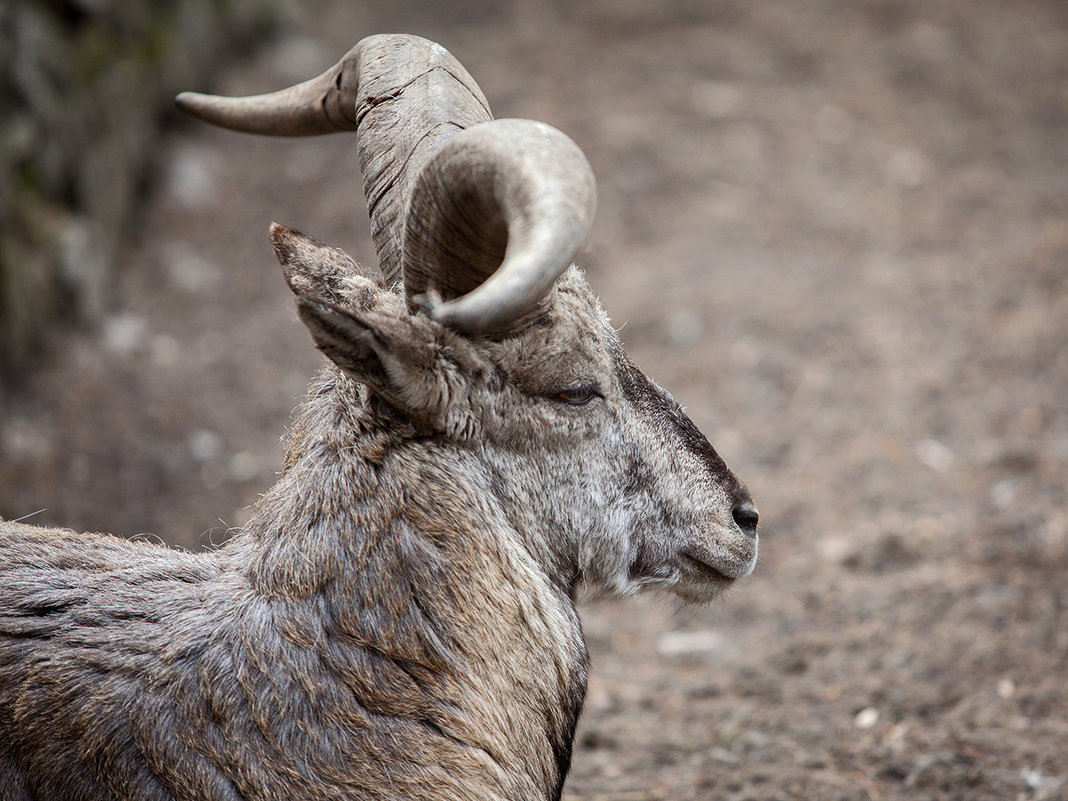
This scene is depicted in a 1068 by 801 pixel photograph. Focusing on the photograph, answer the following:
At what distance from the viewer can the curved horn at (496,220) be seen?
2260 millimetres

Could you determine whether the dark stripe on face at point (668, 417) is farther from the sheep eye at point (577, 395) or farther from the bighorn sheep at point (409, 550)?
the sheep eye at point (577, 395)

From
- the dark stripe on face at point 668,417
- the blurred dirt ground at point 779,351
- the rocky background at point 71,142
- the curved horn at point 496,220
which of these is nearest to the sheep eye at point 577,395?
the dark stripe on face at point 668,417

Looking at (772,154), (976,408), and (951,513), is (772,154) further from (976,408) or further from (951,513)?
(951,513)

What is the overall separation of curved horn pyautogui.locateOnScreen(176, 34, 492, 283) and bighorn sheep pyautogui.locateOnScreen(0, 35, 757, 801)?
0.01 meters

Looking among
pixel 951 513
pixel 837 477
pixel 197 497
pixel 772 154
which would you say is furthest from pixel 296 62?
pixel 951 513

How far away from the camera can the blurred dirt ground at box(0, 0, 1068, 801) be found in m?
4.79

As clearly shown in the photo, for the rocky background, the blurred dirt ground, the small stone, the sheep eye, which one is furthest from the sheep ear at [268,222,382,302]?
the rocky background

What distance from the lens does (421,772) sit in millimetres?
2686

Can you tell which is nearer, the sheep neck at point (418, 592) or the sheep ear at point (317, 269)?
the sheep neck at point (418, 592)

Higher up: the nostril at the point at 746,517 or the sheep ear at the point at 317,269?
the sheep ear at the point at 317,269

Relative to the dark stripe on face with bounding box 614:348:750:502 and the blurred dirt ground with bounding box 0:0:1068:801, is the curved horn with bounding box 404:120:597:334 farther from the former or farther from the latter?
the blurred dirt ground with bounding box 0:0:1068:801

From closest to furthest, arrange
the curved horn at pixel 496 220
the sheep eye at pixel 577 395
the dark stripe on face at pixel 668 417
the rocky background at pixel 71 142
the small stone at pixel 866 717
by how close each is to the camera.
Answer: the curved horn at pixel 496 220, the sheep eye at pixel 577 395, the dark stripe on face at pixel 668 417, the small stone at pixel 866 717, the rocky background at pixel 71 142

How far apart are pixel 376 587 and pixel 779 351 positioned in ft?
19.2

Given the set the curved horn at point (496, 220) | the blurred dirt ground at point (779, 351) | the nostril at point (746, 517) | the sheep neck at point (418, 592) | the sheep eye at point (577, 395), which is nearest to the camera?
the curved horn at point (496, 220)
